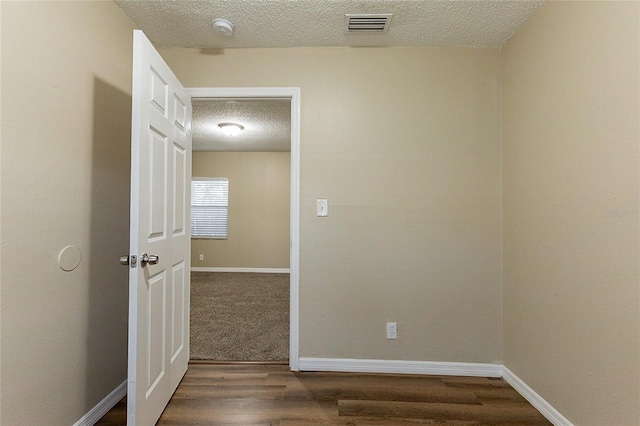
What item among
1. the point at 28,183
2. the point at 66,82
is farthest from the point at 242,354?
the point at 66,82

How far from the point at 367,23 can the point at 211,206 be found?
16.2 feet

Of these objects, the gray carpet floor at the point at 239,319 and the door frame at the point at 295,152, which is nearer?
A: the door frame at the point at 295,152

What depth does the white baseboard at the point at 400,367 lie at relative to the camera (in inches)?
80.5

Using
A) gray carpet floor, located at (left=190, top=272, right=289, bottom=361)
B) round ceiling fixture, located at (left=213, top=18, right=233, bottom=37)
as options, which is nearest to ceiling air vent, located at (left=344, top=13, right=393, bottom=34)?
round ceiling fixture, located at (left=213, top=18, right=233, bottom=37)

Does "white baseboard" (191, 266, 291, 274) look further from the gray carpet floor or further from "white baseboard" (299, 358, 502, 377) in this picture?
"white baseboard" (299, 358, 502, 377)

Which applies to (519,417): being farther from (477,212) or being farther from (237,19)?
(237,19)

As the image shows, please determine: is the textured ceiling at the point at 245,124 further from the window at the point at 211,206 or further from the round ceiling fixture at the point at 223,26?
the window at the point at 211,206

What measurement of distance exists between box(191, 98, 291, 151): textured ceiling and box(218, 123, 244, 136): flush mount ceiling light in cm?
8

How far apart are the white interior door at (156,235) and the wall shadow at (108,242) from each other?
0.33 metres

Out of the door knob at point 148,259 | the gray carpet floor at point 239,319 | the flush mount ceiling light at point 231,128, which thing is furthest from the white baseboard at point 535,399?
the flush mount ceiling light at point 231,128

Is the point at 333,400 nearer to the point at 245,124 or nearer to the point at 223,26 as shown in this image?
the point at 223,26

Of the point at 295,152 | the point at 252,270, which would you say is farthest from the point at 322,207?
the point at 252,270

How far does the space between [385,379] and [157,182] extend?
77.4 inches

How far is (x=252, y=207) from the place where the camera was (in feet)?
19.2
